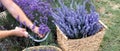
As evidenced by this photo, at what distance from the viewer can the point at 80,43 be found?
9.32ft

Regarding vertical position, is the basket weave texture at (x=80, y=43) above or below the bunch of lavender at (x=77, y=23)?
below

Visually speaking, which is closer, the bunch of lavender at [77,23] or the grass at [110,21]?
the bunch of lavender at [77,23]

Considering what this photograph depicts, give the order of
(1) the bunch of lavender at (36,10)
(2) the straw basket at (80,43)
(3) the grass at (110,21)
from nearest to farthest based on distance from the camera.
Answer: (2) the straw basket at (80,43), (1) the bunch of lavender at (36,10), (3) the grass at (110,21)

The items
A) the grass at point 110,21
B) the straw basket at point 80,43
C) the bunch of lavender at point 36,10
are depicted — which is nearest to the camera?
the straw basket at point 80,43

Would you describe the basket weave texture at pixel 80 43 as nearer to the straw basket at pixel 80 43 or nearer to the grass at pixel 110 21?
the straw basket at pixel 80 43

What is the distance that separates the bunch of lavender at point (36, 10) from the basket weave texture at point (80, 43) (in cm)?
26

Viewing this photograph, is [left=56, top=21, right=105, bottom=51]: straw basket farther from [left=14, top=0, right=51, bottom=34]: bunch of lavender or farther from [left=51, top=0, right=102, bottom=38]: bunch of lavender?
[left=14, top=0, right=51, bottom=34]: bunch of lavender

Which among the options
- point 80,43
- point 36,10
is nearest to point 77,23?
point 80,43

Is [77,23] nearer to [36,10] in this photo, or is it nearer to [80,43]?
[80,43]

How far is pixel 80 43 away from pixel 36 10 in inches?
25.4

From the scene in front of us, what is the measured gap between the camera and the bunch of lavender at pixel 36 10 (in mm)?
3098

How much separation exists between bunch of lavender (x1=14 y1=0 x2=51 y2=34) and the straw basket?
0.84ft

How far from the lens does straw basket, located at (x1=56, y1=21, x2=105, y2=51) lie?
2816 mm

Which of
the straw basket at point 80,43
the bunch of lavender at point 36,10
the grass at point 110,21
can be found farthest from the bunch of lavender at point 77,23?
the grass at point 110,21
